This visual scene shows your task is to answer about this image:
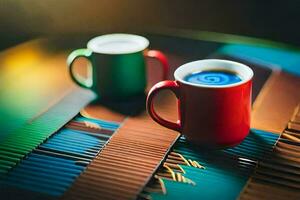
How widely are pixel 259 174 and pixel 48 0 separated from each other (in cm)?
79

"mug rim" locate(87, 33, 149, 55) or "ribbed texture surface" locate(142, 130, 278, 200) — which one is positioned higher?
"mug rim" locate(87, 33, 149, 55)

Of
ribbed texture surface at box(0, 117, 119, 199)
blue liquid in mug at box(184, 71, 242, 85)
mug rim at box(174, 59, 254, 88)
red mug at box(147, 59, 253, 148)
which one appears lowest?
ribbed texture surface at box(0, 117, 119, 199)

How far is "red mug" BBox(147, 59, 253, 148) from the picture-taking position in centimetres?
54

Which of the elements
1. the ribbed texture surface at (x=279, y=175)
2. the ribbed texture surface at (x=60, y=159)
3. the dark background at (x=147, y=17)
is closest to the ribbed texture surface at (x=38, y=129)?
the ribbed texture surface at (x=60, y=159)

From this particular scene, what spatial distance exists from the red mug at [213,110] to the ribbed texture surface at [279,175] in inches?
2.0

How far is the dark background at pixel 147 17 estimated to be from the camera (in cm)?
111

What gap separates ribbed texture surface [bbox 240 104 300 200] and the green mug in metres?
0.25

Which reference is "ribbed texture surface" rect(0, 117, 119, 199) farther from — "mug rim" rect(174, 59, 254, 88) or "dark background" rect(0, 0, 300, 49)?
"dark background" rect(0, 0, 300, 49)

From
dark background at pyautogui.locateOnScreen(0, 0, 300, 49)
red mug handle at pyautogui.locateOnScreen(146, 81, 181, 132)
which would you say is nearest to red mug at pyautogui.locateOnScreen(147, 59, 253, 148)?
red mug handle at pyautogui.locateOnScreen(146, 81, 181, 132)

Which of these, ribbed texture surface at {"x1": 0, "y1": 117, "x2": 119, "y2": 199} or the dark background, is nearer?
ribbed texture surface at {"x1": 0, "y1": 117, "x2": 119, "y2": 199}

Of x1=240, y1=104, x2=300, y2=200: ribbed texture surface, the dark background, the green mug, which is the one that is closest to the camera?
x1=240, y1=104, x2=300, y2=200: ribbed texture surface

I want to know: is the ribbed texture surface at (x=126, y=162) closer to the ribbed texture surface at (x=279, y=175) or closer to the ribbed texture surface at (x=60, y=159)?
the ribbed texture surface at (x=60, y=159)

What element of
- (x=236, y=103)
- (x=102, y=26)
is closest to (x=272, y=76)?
(x=236, y=103)

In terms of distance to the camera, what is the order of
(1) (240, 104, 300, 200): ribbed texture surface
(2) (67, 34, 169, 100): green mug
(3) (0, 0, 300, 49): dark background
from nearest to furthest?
(1) (240, 104, 300, 200): ribbed texture surface → (2) (67, 34, 169, 100): green mug → (3) (0, 0, 300, 49): dark background
